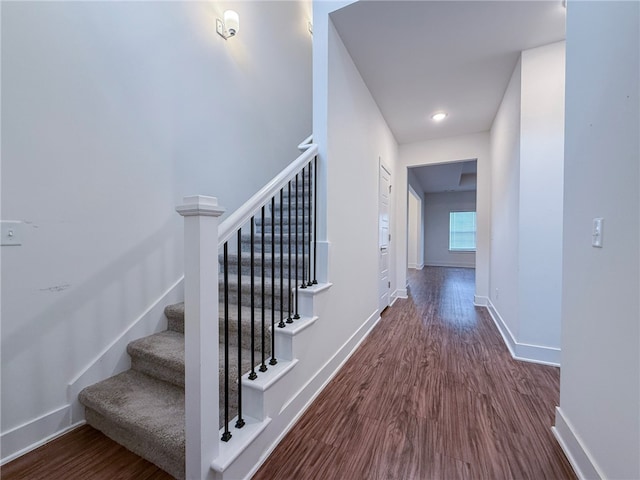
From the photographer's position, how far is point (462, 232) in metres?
9.53

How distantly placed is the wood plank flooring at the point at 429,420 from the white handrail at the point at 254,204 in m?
1.12

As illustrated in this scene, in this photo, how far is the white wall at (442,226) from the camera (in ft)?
30.7

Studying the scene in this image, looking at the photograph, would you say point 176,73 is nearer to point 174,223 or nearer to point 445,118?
point 174,223

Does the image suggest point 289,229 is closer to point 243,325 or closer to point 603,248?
point 243,325

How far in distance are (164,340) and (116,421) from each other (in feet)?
1.66

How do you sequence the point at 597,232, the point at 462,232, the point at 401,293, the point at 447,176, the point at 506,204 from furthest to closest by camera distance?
1. the point at 462,232
2. the point at 447,176
3. the point at 401,293
4. the point at 506,204
5. the point at 597,232

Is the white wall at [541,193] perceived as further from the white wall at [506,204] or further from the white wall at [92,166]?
the white wall at [92,166]

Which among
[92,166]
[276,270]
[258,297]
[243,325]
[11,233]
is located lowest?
[243,325]

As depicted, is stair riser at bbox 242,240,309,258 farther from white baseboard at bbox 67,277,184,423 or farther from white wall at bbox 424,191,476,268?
white wall at bbox 424,191,476,268

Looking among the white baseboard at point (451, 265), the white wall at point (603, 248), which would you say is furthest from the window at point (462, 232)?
the white wall at point (603, 248)

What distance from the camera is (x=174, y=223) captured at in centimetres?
208

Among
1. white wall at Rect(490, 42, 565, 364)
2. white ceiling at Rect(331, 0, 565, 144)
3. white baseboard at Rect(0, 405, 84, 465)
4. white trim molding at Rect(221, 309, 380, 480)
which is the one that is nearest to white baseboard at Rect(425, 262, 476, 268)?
white ceiling at Rect(331, 0, 565, 144)

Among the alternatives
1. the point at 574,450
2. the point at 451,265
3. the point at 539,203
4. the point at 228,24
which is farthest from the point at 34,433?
the point at 451,265

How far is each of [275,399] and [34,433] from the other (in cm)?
121
